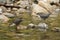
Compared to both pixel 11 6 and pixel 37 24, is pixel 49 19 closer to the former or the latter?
pixel 37 24

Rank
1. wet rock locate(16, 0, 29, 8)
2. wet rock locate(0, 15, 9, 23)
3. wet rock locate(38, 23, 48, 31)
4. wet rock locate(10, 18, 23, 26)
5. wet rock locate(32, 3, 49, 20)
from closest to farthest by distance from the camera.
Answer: wet rock locate(38, 23, 48, 31)
wet rock locate(10, 18, 23, 26)
wet rock locate(0, 15, 9, 23)
wet rock locate(32, 3, 49, 20)
wet rock locate(16, 0, 29, 8)

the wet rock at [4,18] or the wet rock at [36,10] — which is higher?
the wet rock at [4,18]

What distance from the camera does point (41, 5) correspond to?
10.7 metres

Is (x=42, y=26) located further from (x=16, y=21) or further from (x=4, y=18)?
(x=4, y=18)

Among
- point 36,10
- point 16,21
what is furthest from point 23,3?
point 16,21

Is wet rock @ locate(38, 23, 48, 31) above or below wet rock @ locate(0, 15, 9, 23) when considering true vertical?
below

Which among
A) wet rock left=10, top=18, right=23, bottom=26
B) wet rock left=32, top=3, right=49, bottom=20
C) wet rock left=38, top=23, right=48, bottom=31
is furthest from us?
wet rock left=32, top=3, right=49, bottom=20

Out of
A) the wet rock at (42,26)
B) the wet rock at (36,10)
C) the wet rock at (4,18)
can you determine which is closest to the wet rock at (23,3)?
the wet rock at (36,10)

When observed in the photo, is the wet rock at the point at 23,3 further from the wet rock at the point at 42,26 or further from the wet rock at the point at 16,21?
the wet rock at the point at 42,26

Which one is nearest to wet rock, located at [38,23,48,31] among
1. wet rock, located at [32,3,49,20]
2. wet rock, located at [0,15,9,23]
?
wet rock, located at [32,3,49,20]

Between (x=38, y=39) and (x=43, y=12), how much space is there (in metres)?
2.61

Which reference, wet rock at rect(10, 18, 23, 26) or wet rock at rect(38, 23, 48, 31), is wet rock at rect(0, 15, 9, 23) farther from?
wet rock at rect(38, 23, 48, 31)

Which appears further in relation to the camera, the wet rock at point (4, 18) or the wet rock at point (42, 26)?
the wet rock at point (4, 18)

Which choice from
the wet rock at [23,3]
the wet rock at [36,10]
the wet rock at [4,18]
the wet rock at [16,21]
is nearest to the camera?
the wet rock at [16,21]
